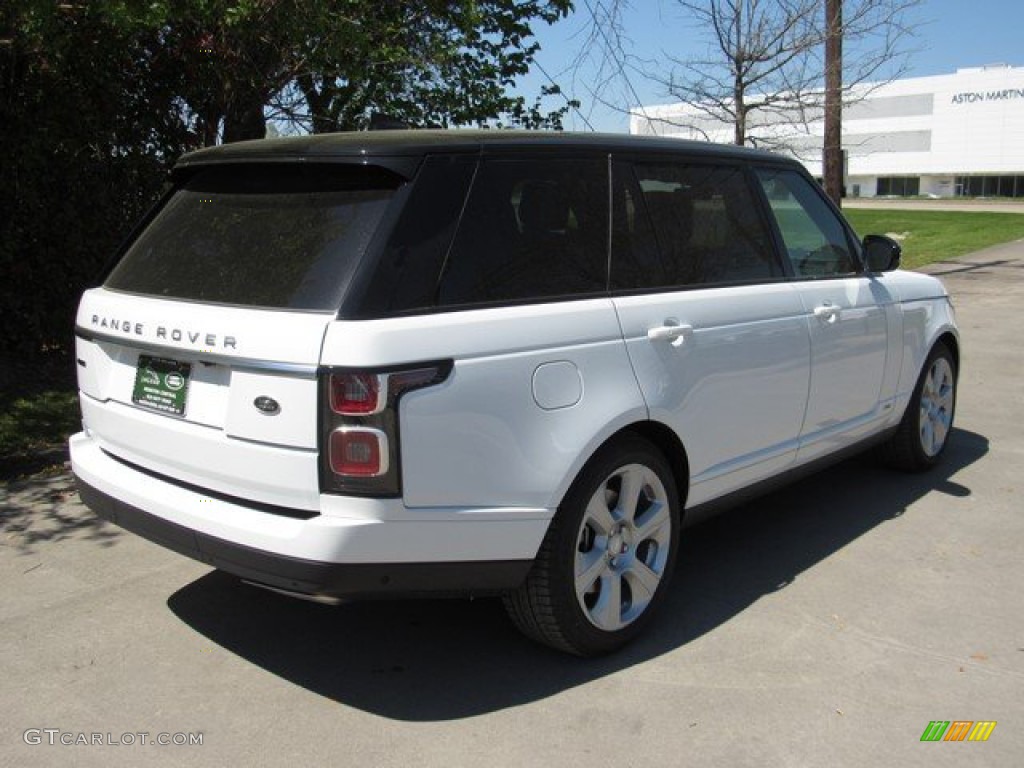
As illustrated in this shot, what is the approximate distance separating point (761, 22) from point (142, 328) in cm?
1051

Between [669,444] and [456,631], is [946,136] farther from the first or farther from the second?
[456,631]

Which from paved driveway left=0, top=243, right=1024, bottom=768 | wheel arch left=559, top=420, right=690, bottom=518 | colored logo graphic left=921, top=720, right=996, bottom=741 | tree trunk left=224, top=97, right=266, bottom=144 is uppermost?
tree trunk left=224, top=97, right=266, bottom=144

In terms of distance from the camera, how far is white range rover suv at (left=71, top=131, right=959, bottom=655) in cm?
295

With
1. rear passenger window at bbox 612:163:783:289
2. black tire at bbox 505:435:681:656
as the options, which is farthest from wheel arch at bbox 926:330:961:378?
Result: black tire at bbox 505:435:681:656

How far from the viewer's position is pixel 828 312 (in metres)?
4.65

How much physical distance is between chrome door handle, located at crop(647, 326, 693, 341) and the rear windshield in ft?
3.71

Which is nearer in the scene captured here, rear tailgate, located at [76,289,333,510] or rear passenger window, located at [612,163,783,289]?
rear tailgate, located at [76,289,333,510]

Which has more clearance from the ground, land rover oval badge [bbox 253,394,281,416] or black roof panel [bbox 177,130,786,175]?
black roof panel [bbox 177,130,786,175]

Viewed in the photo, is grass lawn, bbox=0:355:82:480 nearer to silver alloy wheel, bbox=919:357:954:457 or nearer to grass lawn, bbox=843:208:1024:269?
silver alloy wheel, bbox=919:357:954:457

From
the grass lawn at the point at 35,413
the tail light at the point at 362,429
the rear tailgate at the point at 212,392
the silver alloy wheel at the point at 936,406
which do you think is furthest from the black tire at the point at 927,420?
the grass lawn at the point at 35,413

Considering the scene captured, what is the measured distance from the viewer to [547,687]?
3.46 m

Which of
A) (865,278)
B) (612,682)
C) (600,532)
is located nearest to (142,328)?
(600,532)

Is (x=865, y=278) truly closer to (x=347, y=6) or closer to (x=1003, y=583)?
(x=1003, y=583)

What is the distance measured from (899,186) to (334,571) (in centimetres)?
9464
